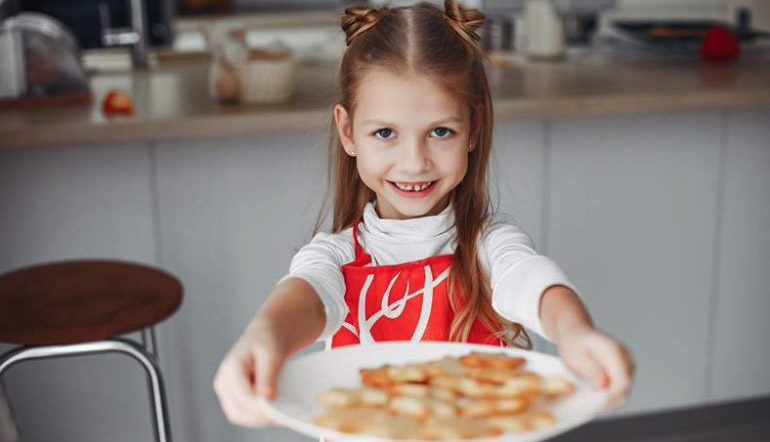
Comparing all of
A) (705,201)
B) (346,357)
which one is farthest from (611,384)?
(705,201)

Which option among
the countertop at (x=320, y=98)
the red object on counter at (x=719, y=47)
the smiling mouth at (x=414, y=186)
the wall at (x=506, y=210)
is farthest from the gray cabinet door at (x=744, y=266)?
the smiling mouth at (x=414, y=186)

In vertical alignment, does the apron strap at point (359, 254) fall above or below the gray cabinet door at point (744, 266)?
above

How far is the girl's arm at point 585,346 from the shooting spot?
0.76m

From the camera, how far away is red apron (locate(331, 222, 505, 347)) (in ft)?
3.64

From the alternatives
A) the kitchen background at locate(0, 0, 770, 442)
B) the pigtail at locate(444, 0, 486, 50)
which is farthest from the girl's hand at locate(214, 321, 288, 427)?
the kitchen background at locate(0, 0, 770, 442)

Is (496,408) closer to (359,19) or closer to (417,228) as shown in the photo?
(417,228)

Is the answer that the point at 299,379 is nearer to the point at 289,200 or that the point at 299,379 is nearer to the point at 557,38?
the point at 289,200

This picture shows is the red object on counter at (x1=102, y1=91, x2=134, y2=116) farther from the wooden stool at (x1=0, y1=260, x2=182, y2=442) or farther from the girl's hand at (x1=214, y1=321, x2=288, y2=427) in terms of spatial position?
the girl's hand at (x1=214, y1=321, x2=288, y2=427)

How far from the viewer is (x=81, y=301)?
5.58ft

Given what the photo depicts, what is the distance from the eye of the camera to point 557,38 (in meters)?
2.95

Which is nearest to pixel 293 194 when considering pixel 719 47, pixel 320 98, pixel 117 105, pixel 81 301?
pixel 320 98

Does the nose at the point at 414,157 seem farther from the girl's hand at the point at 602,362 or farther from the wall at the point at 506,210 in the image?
the wall at the point at 506,210

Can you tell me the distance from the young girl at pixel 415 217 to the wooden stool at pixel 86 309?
1.98ft

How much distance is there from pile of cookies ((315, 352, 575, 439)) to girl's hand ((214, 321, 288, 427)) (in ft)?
0.15
